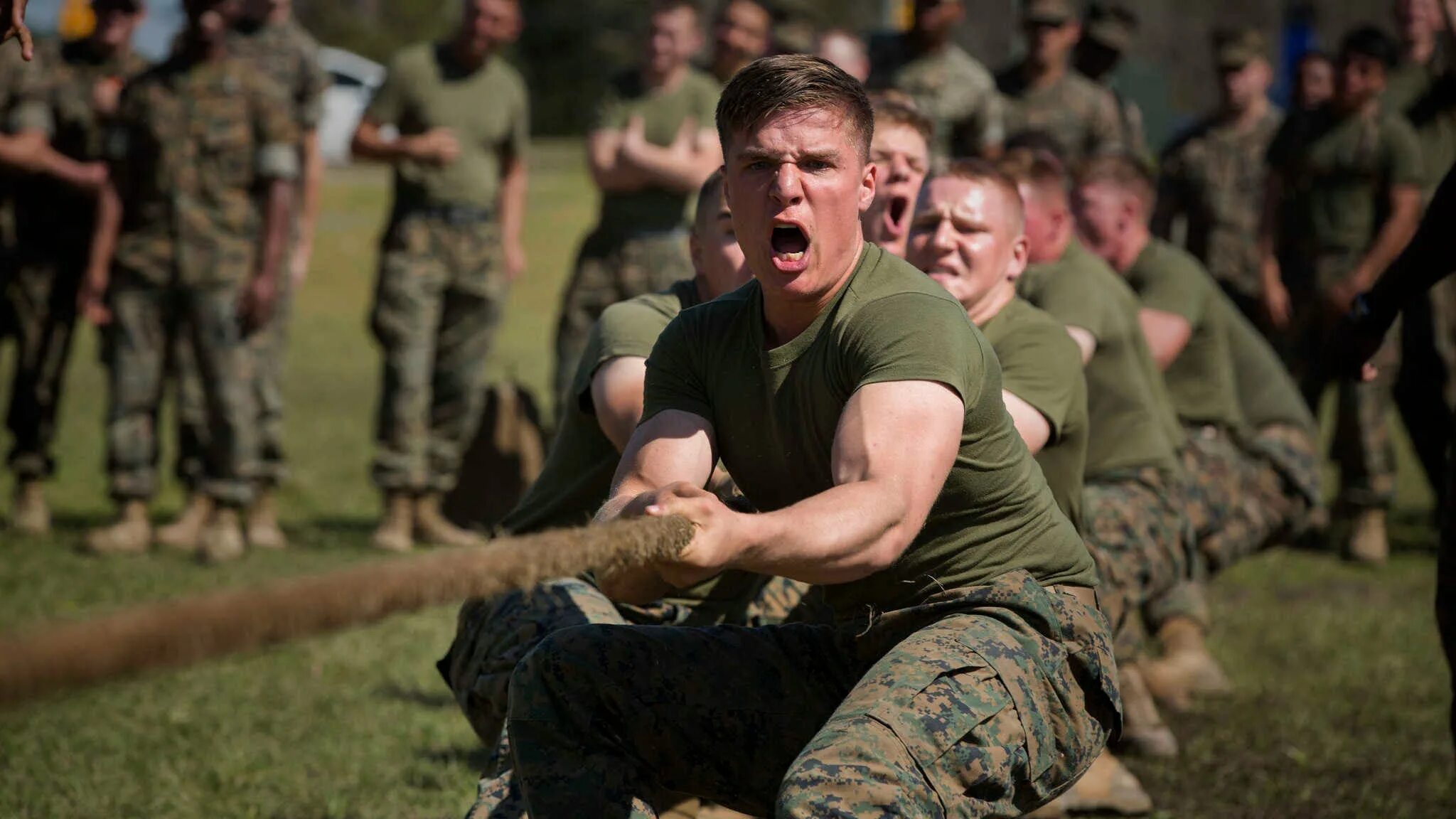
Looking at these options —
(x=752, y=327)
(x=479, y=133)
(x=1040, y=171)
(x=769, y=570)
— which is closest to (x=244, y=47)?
(x=479, y=133)

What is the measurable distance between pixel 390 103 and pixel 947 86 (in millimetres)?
2965

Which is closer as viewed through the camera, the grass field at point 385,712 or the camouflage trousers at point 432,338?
the grass field at point 385,712

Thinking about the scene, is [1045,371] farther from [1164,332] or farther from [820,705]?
[1164,332]

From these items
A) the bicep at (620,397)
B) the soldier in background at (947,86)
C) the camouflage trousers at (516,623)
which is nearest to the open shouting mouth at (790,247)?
the bicep at (620,397)

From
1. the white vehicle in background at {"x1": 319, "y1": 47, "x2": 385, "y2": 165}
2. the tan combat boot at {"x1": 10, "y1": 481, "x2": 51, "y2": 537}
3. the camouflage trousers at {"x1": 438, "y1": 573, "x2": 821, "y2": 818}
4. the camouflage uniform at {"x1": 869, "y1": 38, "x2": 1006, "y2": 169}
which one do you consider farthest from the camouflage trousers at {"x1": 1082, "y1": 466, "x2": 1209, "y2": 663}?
the white vehicle in background at {"x1": 319, "y1": 47, "x2": 385, "y2": 165}

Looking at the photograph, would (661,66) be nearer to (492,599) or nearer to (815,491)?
(492,599)

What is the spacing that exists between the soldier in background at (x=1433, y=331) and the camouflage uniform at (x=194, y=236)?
612 cm

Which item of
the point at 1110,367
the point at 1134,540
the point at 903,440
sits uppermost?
the point at 903,440

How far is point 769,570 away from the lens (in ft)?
9.93

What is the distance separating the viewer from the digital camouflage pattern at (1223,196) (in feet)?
33.4

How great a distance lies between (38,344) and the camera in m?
9.16

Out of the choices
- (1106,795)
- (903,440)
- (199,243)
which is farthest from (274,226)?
(903,440)

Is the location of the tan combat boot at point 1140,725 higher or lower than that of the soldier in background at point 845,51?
lower

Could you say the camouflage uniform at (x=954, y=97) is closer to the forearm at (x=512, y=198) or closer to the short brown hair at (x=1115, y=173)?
the short brown hair at (x=1115, y=173)
